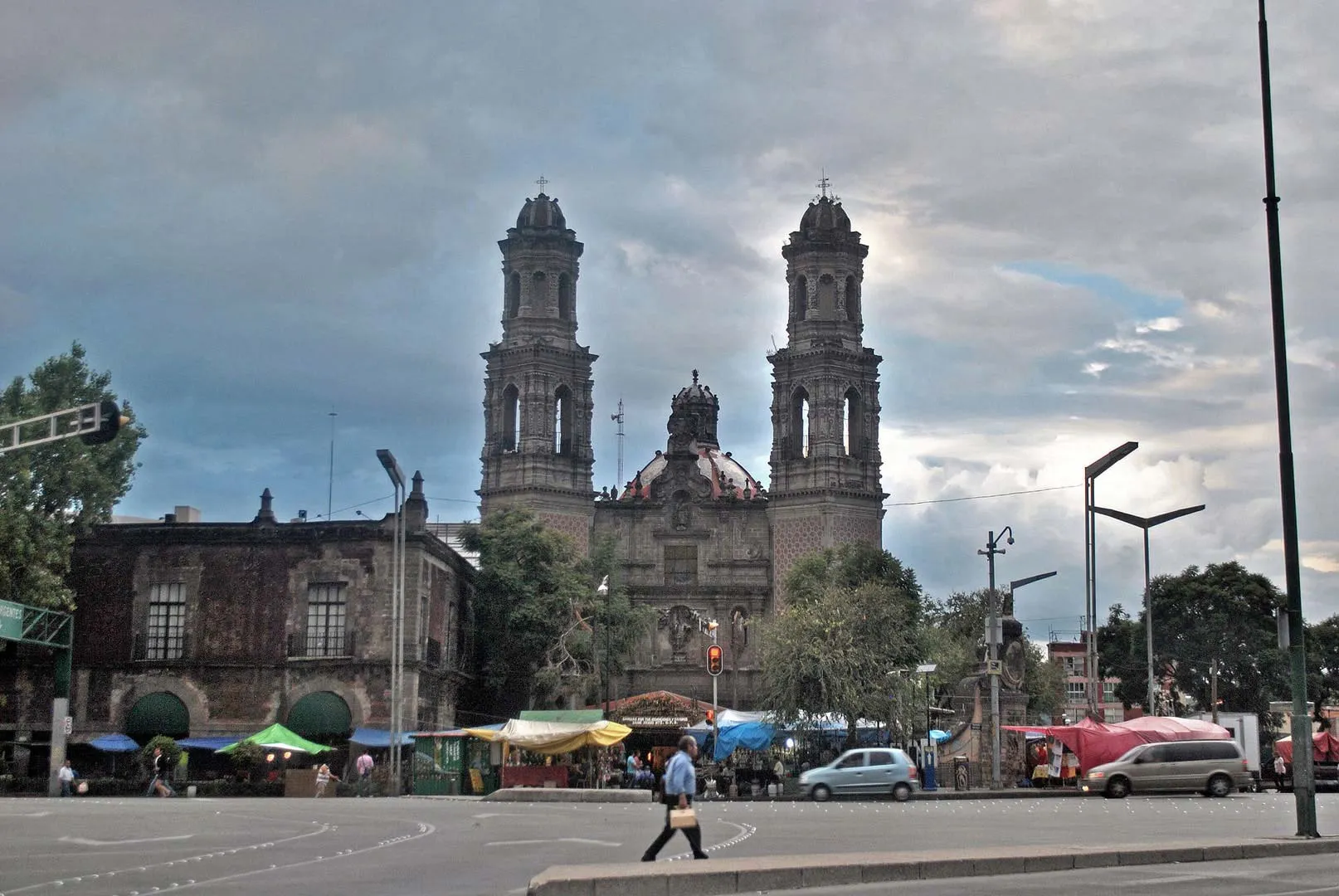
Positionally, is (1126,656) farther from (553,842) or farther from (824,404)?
(553,842)

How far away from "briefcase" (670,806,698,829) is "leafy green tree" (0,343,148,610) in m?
36.9

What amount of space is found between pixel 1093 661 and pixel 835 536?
35838mm

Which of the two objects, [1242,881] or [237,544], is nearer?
[1242,881]

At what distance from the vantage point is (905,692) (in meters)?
56.6

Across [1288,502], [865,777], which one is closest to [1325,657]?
[865,777]

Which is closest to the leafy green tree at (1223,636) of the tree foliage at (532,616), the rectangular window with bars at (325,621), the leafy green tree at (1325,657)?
the leafy green tree at (1325,657)

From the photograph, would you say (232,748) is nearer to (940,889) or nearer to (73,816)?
(73,816)

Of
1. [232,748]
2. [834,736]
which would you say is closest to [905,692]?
[834,736]

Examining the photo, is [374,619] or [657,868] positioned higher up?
[374,619]

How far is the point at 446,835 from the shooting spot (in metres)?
25.7

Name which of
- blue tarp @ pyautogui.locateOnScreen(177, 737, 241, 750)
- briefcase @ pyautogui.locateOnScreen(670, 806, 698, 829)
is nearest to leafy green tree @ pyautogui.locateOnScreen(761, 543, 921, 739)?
blue tarp @ pyautogui.locateOnScreen(177, 737, 241, 750)

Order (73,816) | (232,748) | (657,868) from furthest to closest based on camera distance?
(232,748), (73,816), (657,868)

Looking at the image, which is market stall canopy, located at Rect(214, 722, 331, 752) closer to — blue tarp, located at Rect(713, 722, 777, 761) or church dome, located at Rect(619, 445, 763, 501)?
blue tarp, located at Rect(713, 722, 777, 761)

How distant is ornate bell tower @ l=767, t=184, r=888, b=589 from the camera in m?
87.6
